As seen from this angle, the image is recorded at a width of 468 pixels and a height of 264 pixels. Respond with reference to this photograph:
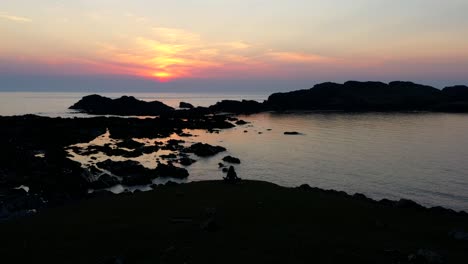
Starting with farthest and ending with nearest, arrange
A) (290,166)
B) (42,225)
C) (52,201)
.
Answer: (290,166), (52,201), (42,225)

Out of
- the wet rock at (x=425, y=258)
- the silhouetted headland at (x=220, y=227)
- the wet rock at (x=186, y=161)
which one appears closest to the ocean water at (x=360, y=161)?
the wet rock at (x=186, y=161)

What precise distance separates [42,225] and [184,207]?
10.1 m

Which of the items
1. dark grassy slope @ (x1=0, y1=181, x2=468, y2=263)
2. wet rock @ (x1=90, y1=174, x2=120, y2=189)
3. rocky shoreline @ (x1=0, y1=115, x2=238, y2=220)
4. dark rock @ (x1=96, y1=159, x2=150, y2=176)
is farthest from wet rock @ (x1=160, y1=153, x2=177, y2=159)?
dark grassy slope @ (x1=0, y1=181, x2=468, y2=263)

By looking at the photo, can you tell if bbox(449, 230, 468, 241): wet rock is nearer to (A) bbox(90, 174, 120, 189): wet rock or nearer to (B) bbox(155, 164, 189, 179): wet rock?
(B) bbox(155, 164, 189, 179): wet rock

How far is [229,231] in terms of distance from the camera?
24625mm

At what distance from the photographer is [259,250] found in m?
21.4

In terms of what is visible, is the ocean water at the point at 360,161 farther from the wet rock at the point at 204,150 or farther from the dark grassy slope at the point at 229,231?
the dark grassy slope at the point at 229,231

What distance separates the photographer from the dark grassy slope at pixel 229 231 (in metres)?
20.9

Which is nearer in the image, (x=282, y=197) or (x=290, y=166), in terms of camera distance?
(x=282, y=197)

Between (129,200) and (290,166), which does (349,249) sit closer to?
(129,200)

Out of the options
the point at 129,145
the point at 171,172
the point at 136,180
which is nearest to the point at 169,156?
the point at 171,172

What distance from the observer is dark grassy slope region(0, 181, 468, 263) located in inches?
821

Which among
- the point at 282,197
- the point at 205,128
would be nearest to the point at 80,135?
the point at 205,128

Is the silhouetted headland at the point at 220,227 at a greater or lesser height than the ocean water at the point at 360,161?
greater
